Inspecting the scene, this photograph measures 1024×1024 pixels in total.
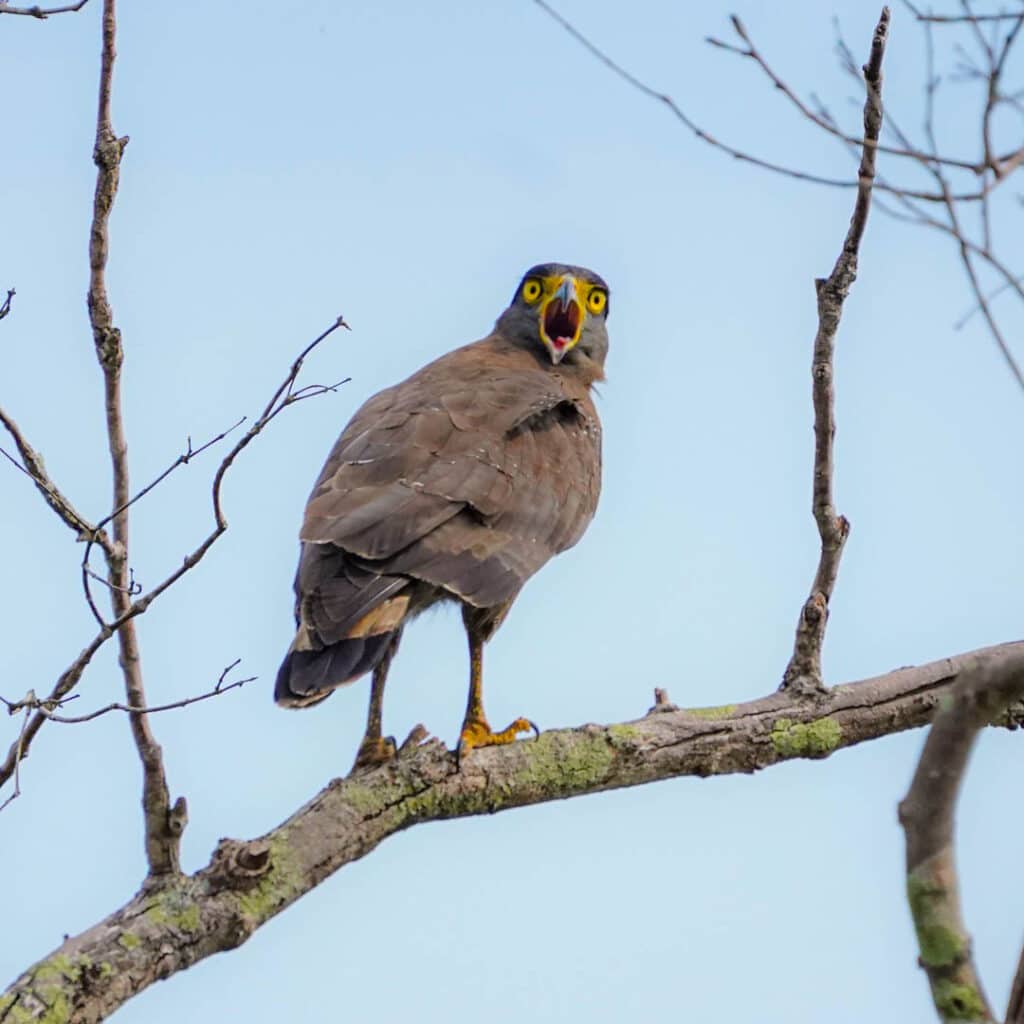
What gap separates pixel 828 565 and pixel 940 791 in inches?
85.7

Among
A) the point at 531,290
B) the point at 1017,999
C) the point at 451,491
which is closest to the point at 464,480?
the point at 451,491

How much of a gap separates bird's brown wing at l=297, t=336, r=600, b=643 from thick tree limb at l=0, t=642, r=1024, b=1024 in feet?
1.63

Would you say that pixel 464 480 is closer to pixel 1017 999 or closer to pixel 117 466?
pixel 117 466

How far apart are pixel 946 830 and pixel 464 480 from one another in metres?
2.95

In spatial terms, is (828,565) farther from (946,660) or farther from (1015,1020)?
(1015,1020)

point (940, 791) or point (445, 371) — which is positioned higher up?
point (445, 371)

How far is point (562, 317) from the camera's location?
21.8ft

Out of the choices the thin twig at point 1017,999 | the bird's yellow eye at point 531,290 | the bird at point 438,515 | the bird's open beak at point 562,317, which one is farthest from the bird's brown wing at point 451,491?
the thin twig at point 1017,999

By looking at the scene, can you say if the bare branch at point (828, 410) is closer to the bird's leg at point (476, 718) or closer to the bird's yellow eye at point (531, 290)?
the bird's leg at point (476, 718)

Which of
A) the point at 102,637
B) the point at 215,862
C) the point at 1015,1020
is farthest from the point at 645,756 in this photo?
the point at 1015,1020

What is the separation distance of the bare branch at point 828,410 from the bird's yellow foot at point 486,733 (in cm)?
75

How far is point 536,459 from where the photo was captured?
5430 millimetres

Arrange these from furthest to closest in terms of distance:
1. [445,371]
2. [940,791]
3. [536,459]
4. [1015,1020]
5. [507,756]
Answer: [445,371] < [536,459] < [507,756] < [1015,1020] < [940,791]

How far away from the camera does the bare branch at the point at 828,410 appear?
386 cm
